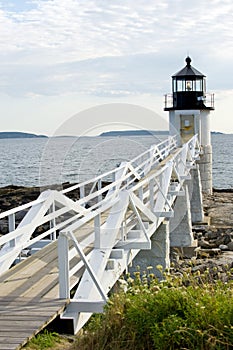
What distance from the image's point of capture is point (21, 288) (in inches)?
228

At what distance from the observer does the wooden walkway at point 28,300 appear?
4.56 meters

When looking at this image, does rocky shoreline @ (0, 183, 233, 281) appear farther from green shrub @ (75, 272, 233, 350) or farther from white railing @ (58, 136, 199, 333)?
green shrub @ (75, 272, 233, 350)

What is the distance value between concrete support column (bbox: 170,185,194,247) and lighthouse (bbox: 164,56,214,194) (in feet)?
33.8

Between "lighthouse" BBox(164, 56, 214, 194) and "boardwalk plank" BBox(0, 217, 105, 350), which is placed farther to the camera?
"lighthouse" BBox(164, 56, 214, 194)

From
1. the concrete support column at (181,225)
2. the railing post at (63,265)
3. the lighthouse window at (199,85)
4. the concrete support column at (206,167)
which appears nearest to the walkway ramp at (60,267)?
the railing post at (63,265)

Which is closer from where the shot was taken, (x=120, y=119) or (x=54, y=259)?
(x=54, y=259)

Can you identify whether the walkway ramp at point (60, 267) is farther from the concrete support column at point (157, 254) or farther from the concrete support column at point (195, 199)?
the concrete support column at point (195, 199)

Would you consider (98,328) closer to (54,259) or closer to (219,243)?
(54,259)

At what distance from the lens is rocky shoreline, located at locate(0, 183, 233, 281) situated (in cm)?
1340

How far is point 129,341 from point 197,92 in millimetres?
23703

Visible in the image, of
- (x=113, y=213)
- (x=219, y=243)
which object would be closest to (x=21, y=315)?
(x=113, y=213)

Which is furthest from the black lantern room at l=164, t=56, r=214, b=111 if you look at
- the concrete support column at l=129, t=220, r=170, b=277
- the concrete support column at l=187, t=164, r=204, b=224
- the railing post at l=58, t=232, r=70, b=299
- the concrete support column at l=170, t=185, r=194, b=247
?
the railing post at l=58, t=232, r=70, b=299

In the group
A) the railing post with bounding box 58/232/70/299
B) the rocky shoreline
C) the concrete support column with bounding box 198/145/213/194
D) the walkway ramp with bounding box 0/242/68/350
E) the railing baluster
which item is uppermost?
the concrete support column with bounding box 198/145/213/194

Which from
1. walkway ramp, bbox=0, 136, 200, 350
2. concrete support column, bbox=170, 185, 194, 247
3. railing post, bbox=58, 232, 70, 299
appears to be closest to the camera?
walkway ramp, bbox=0, 136, 200, 350
